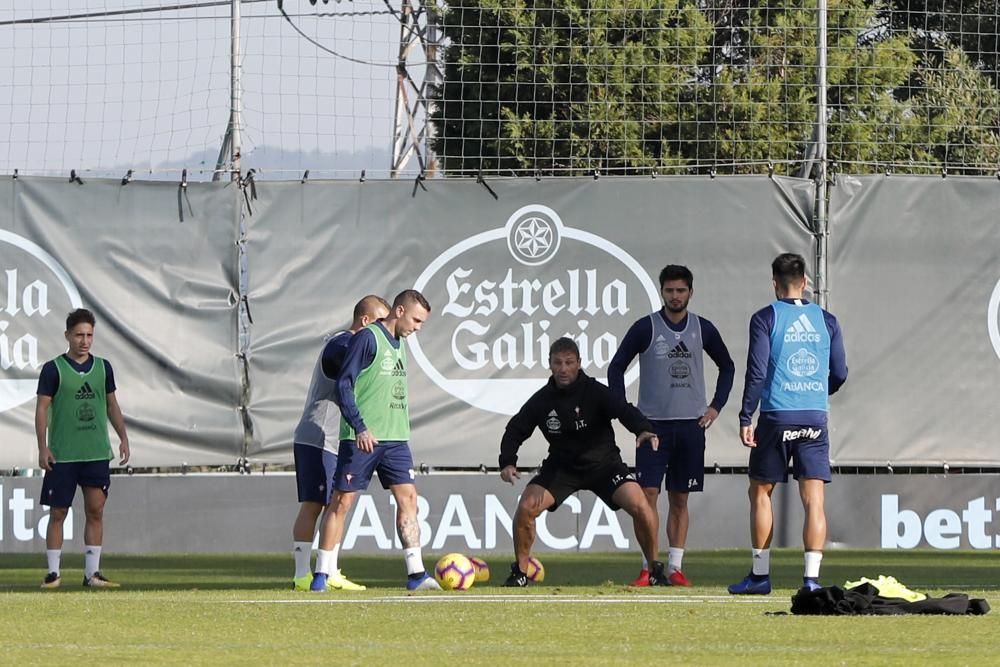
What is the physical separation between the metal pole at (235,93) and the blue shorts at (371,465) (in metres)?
4.48

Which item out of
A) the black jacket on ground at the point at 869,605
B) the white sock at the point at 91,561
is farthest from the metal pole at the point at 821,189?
the white sock at the point at 91,561

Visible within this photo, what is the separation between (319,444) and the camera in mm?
11555

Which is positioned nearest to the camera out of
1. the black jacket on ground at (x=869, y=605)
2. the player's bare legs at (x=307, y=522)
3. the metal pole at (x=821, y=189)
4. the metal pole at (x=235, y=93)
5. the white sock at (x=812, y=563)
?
the black jacket on ground at (x=869, y=605)

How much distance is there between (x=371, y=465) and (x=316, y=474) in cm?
65

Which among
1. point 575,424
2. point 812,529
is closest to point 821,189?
point 575,424

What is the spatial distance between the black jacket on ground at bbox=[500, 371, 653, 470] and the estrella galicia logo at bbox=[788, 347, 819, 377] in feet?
3.98

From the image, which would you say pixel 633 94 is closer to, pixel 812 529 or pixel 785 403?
pixel 785 403

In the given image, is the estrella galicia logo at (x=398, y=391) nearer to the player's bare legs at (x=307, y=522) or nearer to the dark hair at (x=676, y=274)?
the player's bare legs at (x=307, y=522)

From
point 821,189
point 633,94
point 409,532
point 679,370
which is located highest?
point 633,94

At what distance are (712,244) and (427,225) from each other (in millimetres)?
2452

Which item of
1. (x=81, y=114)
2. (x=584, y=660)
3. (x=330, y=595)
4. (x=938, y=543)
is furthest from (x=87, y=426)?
(x=938, y=543)

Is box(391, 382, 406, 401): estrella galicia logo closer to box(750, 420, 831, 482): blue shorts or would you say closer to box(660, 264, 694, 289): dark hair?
box(660, 264, 694, 289): dark hair

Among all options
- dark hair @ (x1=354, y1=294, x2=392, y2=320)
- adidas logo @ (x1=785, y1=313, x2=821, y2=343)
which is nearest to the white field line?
adidas logo @ (x1=785, y1=313, x2=821, y2=343)

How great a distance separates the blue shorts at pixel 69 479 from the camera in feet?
39.8
